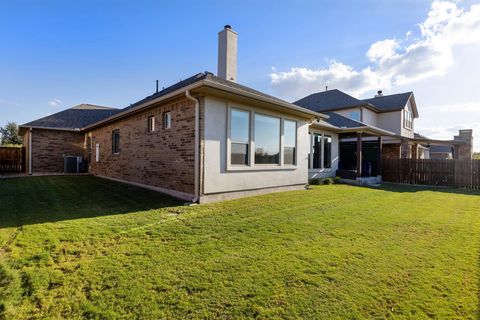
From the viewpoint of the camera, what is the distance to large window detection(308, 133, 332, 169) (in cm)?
1308

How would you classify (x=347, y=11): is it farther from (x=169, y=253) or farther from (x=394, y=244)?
(x=169, y=253)

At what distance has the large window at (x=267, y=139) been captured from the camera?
26.9 ft

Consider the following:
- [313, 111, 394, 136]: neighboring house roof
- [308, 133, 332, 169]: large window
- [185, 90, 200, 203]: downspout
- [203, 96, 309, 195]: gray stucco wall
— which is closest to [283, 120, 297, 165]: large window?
[203, 96, 309, 195]: gray stucco wall

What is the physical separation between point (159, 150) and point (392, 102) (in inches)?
863

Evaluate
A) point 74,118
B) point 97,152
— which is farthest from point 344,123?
point 74,118

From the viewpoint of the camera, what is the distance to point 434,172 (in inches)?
569

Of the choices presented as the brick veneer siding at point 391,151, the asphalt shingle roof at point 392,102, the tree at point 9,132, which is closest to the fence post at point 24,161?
the brick veneer siding at point 391,151

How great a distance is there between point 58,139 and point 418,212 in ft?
67.7

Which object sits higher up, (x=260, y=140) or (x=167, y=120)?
(x=167, y=120)

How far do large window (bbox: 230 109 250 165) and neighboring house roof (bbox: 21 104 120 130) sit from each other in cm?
1480

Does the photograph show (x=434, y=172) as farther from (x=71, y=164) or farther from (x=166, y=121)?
(x=71, y=164)

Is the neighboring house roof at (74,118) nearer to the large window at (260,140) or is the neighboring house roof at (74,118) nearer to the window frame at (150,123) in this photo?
the window frame at (150,123)

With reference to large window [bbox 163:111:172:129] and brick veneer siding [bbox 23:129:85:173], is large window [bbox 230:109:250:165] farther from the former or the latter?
brick veneer siding [bbox 23:129:85:173]

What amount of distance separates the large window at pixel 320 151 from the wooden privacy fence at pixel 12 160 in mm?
18963
